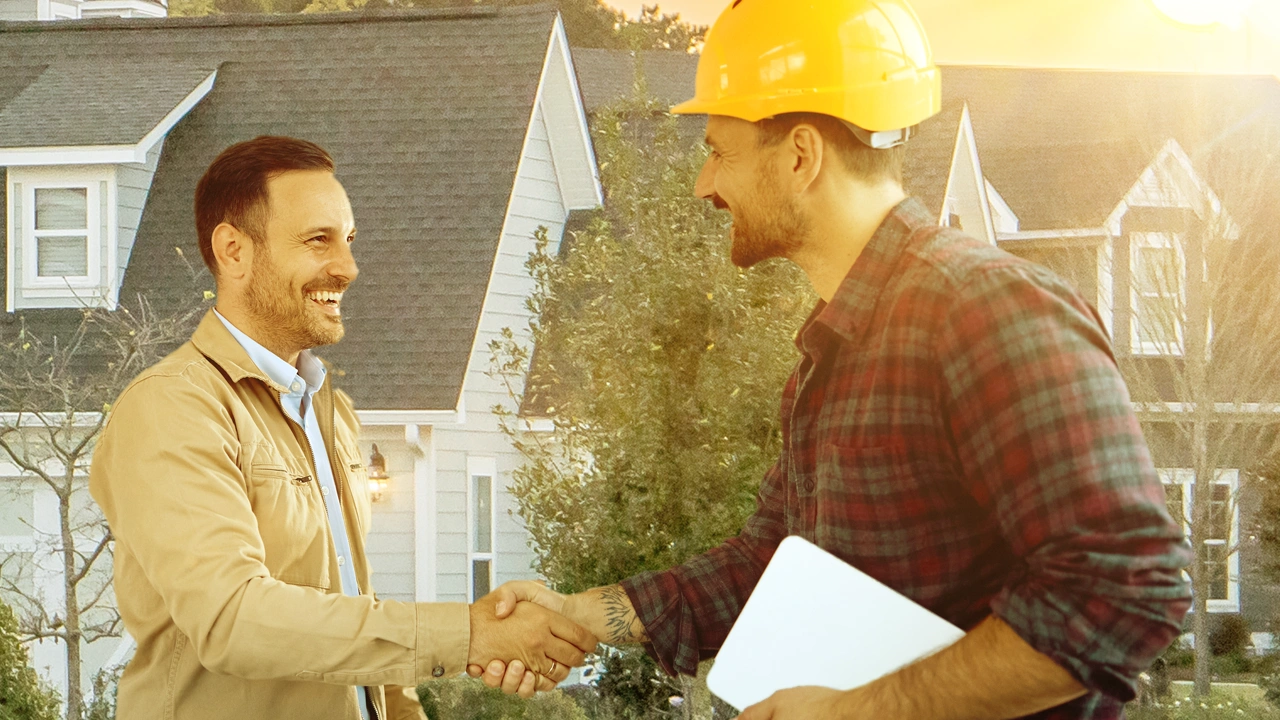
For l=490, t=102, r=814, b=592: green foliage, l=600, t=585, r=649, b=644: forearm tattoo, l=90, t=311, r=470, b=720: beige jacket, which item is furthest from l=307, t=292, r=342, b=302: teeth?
l=490, t=102, r=814, b=592: green foliage

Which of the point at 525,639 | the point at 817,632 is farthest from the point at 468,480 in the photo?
the point at 817,632

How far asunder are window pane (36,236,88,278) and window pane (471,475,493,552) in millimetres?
2111

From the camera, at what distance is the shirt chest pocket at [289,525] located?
1.87 metres

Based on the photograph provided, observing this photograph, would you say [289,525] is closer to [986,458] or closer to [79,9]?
[986,458]

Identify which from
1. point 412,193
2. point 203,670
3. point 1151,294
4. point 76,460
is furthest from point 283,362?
point 1151,294

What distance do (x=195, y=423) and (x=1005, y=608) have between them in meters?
1.14

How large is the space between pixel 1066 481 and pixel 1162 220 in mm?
6326

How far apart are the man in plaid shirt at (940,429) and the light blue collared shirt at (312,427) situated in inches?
29.3

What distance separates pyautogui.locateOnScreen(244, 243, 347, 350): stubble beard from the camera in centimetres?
215

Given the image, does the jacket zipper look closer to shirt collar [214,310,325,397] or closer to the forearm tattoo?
shirt collar [214,310,325,397]

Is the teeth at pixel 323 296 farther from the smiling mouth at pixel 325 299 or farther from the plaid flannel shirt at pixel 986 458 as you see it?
the plaid flannel shirt at pixel 986 458

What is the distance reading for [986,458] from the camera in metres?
1.23

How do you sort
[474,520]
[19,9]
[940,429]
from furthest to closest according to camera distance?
[19,9]
[474,520]
[940,429]

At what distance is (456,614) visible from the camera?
1847 millimetres
